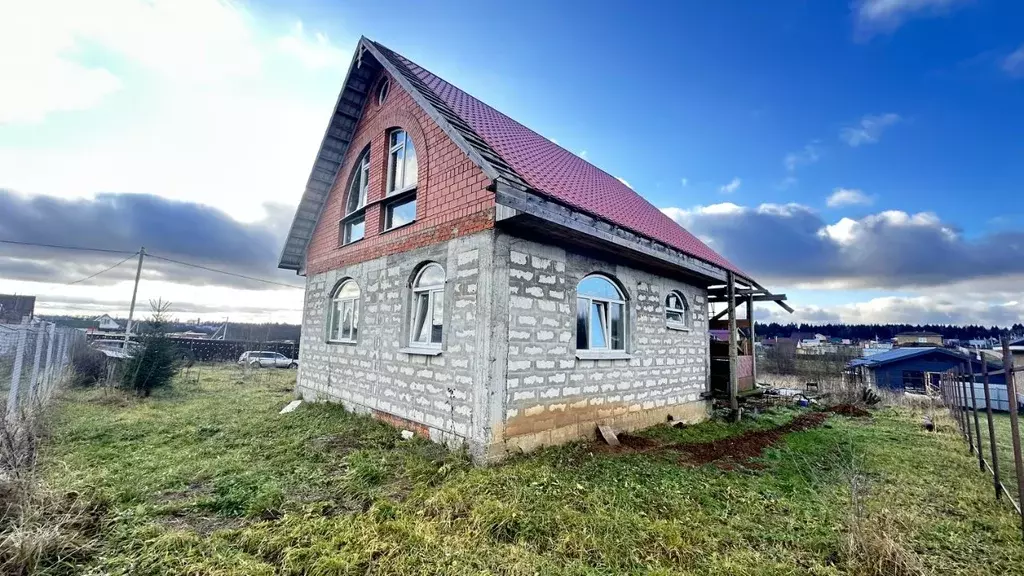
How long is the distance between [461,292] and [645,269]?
174 inches

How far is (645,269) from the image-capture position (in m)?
9.19

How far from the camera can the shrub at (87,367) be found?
1478 centimetres

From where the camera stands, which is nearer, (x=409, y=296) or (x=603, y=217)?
(x=603, y=217)

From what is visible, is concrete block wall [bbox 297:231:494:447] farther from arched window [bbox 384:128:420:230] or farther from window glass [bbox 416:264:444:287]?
arched window [bbox 384:128:420:230]

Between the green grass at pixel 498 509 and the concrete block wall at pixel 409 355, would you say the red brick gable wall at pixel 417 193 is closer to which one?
the concrete block wall at pixel 409 355

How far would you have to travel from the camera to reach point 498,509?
14.5 ft

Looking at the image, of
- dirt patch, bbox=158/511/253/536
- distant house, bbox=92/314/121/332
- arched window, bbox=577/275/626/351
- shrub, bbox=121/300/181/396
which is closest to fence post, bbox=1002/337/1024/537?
arched window, bbox=577/275/626/351

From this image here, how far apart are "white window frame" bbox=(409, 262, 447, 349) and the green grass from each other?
1.63 m

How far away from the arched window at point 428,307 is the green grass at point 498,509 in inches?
67.8

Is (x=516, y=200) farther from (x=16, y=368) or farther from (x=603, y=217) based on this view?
(x=16, y=368)

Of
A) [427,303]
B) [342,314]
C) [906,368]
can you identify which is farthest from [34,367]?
[906,368]

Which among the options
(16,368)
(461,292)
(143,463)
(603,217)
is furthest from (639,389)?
(16,368)

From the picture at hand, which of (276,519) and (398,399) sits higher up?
(398,399)

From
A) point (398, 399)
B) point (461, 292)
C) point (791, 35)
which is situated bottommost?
point (398, 399)
